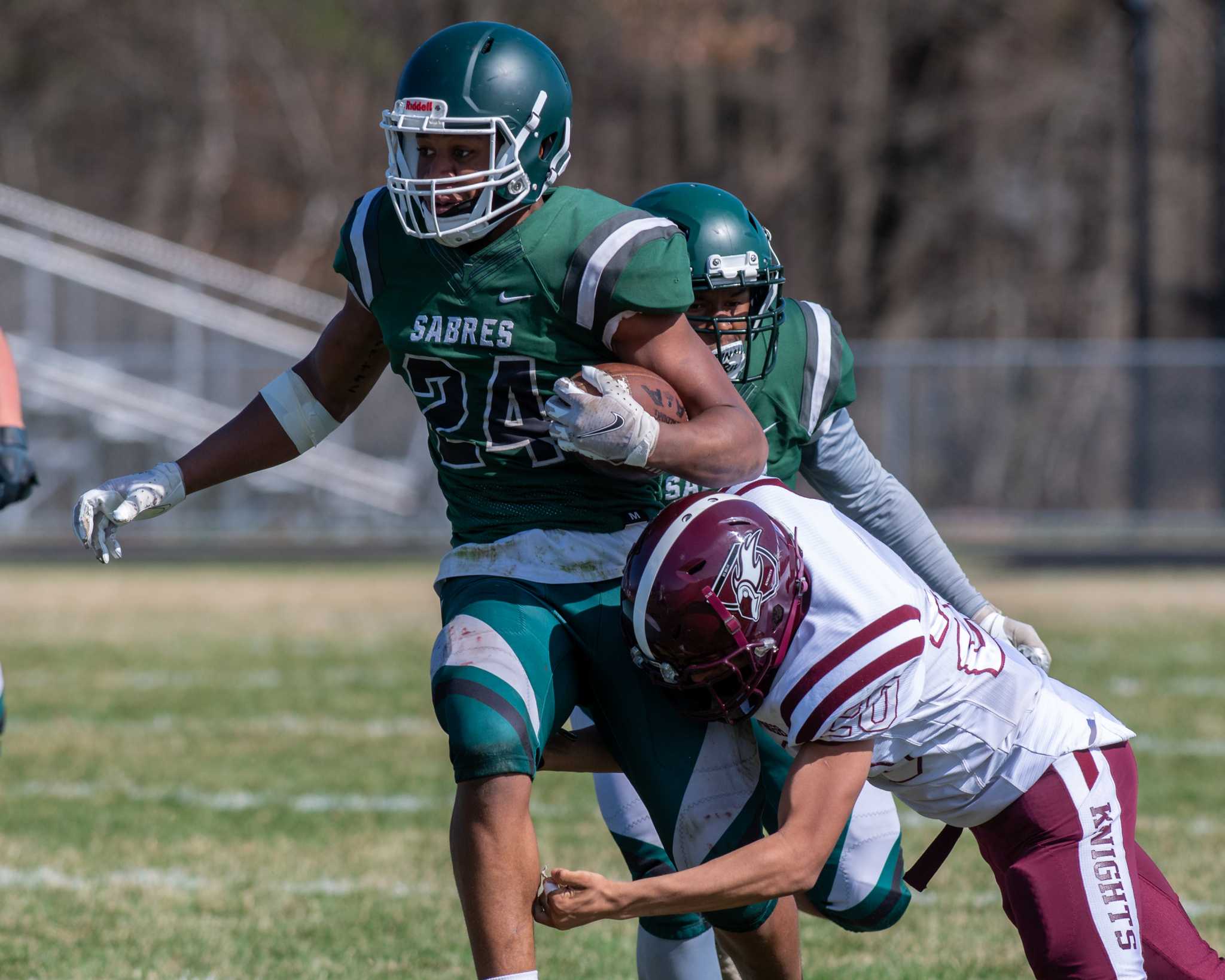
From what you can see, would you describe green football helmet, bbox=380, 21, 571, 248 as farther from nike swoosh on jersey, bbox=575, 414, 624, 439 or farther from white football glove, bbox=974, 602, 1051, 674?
white football glove, bbox=974, 602, 1051, 674

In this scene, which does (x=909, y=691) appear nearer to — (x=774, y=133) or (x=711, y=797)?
(x=711, y=797)

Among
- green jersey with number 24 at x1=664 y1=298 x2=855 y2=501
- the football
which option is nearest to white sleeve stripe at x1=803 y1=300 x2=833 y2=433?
green jersey with number 24 at x1=664 y1=298 x2=855 y2=501

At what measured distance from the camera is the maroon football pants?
9.23 ft

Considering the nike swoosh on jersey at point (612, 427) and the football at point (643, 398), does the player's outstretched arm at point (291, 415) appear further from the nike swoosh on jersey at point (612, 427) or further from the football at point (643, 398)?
the nike swoosh on jersey at point (612, 427)

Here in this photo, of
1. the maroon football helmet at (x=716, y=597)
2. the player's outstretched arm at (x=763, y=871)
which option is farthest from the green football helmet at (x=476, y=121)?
the player's outstretched arm at (x=763, y=871)

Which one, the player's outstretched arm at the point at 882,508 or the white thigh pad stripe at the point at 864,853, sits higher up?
the player's outstretched arm at the point at 882,508

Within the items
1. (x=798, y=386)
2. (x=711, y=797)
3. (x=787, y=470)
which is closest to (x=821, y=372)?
(x=798, y=386)

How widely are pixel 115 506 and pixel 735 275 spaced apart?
130 cm

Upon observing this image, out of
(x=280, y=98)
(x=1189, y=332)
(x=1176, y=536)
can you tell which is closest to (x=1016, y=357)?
(x=1176, y=536)

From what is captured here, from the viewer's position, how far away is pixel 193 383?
16.4 metres

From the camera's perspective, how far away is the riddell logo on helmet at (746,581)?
8.68 feet

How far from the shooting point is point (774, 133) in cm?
2409

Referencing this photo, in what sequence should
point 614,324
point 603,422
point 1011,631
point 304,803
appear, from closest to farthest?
point 603,422 → point 614,324 → point 1011,631 → point 304,803

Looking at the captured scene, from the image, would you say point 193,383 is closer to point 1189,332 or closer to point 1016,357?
point 1016,357
